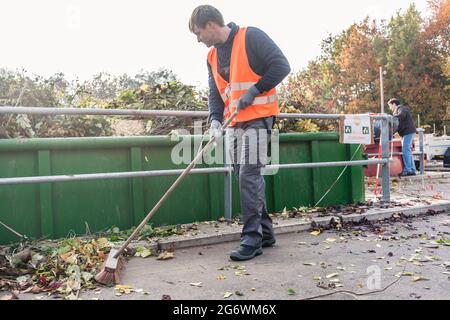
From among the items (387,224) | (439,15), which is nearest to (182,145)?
(387,224)

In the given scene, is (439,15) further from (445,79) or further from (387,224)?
(387,224)

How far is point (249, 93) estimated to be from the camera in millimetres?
3424

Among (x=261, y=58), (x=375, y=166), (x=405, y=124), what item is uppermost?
(x=261, y=58)

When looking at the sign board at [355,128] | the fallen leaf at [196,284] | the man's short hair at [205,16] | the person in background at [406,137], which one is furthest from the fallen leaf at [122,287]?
the person in background at [406,137]

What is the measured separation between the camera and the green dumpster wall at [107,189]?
12.4ft

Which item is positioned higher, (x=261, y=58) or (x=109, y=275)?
(x=261, y=58)

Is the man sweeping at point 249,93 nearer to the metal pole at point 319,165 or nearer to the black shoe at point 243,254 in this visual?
the black shoe at point 243,254

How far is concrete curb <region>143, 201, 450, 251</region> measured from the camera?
3.87 meters

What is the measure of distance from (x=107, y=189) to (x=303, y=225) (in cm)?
189

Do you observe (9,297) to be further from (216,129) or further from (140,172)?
(216,129)

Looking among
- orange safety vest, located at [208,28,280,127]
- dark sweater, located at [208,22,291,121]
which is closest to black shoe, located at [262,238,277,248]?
orange safety vest, located at [208,28,280,127]

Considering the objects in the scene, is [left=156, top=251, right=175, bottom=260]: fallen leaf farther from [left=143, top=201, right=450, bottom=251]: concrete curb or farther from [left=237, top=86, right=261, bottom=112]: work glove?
[left=237, top=86, right=261, bottom=112]: work glove

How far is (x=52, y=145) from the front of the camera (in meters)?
3.88

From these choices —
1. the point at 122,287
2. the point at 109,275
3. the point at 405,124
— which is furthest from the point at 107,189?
the point at 405,124
